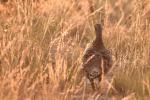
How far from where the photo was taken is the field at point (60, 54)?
610 centimetres

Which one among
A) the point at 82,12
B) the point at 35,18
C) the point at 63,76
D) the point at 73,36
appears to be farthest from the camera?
the point at 82,12

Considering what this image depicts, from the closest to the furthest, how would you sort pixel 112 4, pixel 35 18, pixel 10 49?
1. pixel 10 49
2. pixel 35 18
3. pixel 112 4

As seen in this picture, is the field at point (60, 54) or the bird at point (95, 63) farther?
the bird at point (95, 63)

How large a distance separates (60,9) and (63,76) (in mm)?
2801

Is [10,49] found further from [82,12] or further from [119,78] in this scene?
[82,12]

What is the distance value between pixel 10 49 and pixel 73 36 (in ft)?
7.28

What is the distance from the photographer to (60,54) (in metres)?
6.84

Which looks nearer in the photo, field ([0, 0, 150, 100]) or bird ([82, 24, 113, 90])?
field ([0, 0, 150, 100])

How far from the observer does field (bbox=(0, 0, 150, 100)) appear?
20.0 ft

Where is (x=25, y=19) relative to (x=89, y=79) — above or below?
above

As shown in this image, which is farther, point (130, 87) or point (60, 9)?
point (60, 9)

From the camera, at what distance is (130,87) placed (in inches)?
272

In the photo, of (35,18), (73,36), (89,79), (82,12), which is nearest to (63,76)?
(89,79)

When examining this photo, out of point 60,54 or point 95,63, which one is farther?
point 60,54
